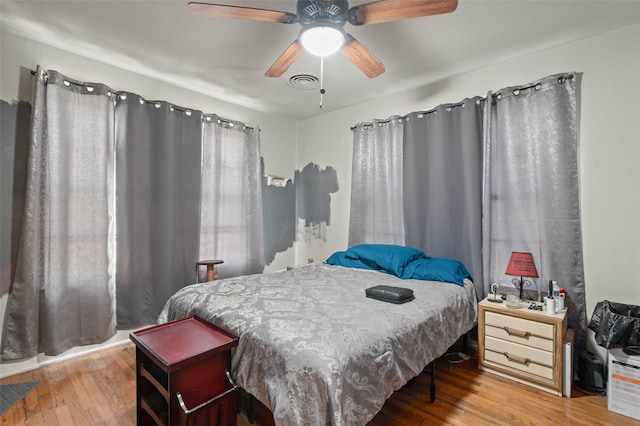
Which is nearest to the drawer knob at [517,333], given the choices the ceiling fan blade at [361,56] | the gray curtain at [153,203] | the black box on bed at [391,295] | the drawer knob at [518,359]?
the drawer knob at [518,359]

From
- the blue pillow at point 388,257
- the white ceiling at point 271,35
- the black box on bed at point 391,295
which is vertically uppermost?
the white ceiling at point 271,35

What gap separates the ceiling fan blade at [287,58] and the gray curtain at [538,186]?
1.76 meters

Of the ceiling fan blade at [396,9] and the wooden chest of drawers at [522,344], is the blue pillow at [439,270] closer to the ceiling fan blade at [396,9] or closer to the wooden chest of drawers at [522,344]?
the wooden chest of drawers at [522,344]

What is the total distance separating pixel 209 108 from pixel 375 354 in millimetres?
3168

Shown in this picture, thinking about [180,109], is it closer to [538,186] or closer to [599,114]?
[538,186]

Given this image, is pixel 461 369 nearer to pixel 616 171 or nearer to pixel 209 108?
pixel 616 171

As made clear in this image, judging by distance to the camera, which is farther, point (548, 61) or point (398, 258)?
point (398, 258)

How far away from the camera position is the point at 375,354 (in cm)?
143

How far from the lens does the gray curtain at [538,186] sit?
2.30m

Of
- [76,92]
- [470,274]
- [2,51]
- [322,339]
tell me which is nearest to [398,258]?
[470,274]

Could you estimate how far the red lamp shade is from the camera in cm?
224

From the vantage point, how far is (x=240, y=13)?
5.46ft

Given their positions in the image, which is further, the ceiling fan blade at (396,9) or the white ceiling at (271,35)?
the white ceiling at (271,35)

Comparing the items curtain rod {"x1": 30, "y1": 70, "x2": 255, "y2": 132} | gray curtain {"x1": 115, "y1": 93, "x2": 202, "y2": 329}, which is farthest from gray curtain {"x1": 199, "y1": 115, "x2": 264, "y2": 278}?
gray curtain {"x1": 115, "y1": 93, "x2": 202, "y2": 329}
